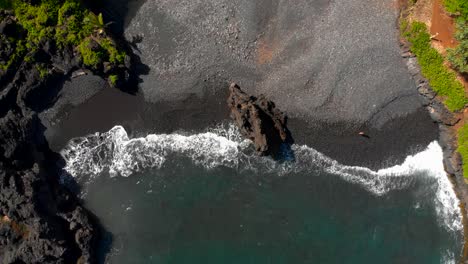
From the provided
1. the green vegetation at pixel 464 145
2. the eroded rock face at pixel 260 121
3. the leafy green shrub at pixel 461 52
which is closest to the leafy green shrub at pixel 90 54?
the eroded rock face at pixel 260 121

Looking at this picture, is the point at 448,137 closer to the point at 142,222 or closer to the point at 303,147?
the point at 303,147

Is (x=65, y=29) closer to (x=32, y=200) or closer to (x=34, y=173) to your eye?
(x=34, y=173)

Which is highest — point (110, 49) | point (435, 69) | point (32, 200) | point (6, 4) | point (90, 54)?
point (435, 69)

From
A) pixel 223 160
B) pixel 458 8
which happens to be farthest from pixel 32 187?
pixel 458 8

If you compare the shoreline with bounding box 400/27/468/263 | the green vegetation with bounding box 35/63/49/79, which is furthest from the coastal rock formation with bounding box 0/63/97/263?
the shoreline with bounding box 400/27/468/263

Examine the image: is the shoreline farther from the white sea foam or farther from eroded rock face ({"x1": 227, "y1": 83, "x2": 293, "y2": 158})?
eroded rock face ({"x1": 227, "y1": 83, "x2": 293, "y2": 158})

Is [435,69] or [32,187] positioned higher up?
[435,69]

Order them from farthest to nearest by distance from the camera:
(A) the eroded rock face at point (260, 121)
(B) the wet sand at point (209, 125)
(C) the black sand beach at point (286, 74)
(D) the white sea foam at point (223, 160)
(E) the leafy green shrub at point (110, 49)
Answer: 1. (D) the white sea foam at point (223, 160)
2. (B) the wet sand at point (209, 125)
3. (C) the black sand beach at point (286, 74)
4. (E) the leafy green shrub at point (110, 49)
5. (A) the eroded rock face at point (260, 121)

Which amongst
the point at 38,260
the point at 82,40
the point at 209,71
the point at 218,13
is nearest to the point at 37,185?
the point at 38,260

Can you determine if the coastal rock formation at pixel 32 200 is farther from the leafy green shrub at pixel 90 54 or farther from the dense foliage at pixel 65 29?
the leafy green shrub at pixel 90 54
